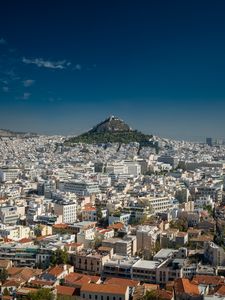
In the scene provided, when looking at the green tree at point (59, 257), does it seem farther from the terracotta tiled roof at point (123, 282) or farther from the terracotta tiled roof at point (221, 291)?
the terracotta tiled roof at point (221, 291)

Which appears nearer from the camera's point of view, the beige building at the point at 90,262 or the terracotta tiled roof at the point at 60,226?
the beige building at the point at 90,262

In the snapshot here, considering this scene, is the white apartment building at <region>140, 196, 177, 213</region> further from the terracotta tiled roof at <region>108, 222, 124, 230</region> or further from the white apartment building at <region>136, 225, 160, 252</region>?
the white apartment building at <region>136, 225, 160, 252</region>

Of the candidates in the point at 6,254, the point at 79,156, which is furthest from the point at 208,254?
the point at 79,156

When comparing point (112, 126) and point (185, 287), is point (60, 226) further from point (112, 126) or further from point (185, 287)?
point (112, 126)

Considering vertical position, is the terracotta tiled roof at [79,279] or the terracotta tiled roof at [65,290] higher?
the terracotta tiled roof at [79,279]

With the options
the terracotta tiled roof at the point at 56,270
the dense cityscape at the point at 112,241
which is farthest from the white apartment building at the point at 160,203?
the terracotta tiled roof at the point at 56,270

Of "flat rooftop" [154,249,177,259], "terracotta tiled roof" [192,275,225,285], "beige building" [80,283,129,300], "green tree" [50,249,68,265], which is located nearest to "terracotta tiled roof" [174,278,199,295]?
"terracotta tiled roof" [192,275,225,285]
